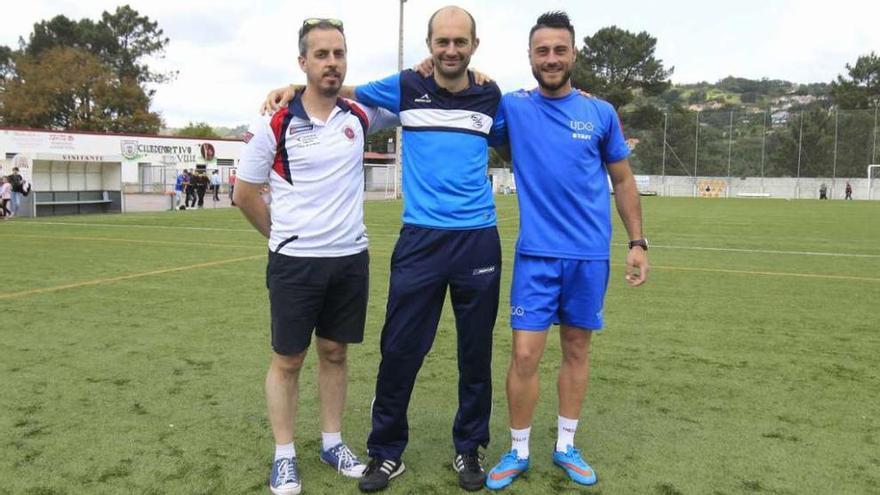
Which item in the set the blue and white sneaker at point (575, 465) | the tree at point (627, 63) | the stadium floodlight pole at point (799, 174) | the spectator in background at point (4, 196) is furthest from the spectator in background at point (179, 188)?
the tree at point (627, 63)

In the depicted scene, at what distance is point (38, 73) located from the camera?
51.1 metres

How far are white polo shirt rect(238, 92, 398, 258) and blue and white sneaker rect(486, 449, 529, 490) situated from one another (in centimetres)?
115

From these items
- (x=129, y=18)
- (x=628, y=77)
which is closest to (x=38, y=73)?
(x=129, y=18)

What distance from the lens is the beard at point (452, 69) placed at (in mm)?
2887

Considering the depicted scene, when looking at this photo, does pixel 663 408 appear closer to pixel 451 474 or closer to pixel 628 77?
pixel 451 474

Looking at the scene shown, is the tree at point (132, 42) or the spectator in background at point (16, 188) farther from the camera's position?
the tree at point (132, 42)

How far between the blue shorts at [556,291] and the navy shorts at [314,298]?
0.69 meters

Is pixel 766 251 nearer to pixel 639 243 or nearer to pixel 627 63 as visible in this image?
pixel 639 243

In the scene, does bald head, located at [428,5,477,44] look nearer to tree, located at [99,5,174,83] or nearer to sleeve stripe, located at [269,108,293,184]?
sleeve stripe, located at [269,108,293,184]

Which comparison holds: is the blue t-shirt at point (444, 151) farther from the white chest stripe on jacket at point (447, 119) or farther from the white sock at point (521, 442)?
the white sock at point (521, 442)

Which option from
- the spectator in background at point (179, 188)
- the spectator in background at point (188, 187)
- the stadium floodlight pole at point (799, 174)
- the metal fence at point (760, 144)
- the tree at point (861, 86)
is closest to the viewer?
the spectator in background at point (188, 187)

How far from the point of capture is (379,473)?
3016 mm

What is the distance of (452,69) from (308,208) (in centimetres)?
82

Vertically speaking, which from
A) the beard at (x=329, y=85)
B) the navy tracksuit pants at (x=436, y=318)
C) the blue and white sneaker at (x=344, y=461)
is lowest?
the blue and white sneaker at (x=344, y=461)
